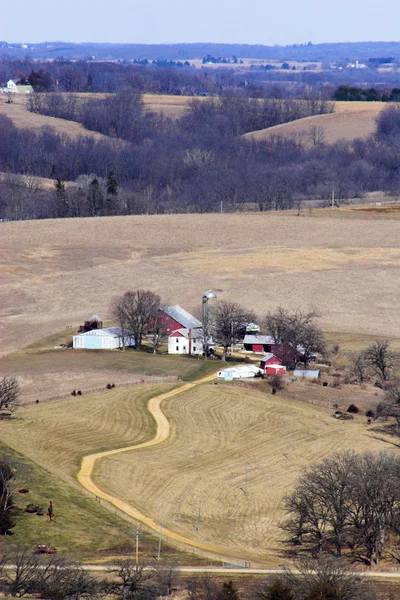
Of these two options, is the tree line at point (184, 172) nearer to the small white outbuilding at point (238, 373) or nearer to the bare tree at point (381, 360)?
the small white outbuilding at point (238, 373)

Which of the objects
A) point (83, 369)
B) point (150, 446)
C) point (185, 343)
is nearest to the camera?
point (150, 446)

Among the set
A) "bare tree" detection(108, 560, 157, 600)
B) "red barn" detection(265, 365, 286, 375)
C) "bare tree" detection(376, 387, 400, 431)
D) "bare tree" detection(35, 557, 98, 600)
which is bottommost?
"red barn" detection(265, 365, 286, 375)

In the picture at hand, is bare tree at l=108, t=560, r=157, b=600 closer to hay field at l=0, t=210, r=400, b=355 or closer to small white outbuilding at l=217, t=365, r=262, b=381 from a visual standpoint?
small white outbuilding at l=217, t=365, r=262, b=381

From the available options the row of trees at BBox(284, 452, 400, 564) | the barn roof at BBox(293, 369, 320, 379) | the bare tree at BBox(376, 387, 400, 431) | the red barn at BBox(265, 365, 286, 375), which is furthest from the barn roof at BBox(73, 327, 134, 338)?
the row of trees at BBox(284, 452, 400, 564)

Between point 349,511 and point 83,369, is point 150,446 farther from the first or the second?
point 83,369

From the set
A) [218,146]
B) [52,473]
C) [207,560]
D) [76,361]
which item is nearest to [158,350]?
[76,361]

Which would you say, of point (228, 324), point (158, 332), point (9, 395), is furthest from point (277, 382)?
point (9, 395)
